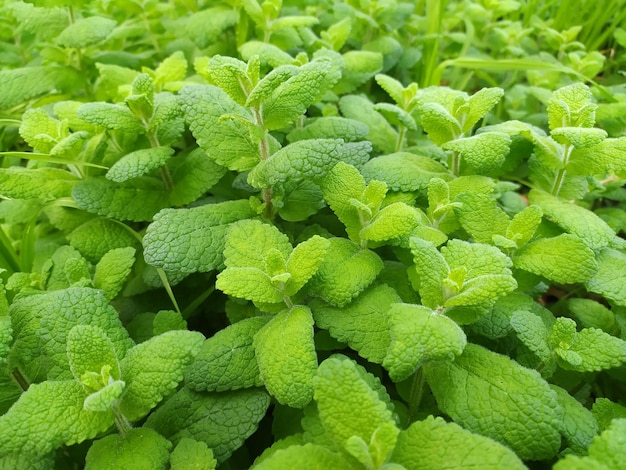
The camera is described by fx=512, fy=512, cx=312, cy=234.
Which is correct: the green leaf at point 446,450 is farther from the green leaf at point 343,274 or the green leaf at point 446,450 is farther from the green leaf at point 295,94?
the green leaf at point 295,94

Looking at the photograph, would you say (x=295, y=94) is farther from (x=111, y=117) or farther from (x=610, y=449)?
(x=610, y=449)

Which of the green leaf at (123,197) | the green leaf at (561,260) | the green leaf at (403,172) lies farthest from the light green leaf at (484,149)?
the green leaf at (123,197)

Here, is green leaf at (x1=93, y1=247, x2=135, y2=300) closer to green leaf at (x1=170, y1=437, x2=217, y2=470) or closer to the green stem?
green leaf at (x1=170, y1=437, x2=217, y2=470)

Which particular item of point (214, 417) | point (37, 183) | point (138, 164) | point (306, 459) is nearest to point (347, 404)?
point (306, 459)

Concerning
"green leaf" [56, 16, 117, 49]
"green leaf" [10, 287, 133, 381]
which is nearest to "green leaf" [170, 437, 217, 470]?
"green leaf" [10, 287, 133, 381]

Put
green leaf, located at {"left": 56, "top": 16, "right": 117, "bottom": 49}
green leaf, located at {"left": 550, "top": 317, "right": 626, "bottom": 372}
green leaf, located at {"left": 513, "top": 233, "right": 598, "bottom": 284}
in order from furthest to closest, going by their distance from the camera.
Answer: green leaf, located at {"left": 56, "top": 16, "right": 117, "bottom": 49}
green leaf, located at {"left": 513, "top": 233, "right": 598, "bottom": 284}
green leaf, located at {"left": 550, "top": 317, "right": 626, "bottom": 372}

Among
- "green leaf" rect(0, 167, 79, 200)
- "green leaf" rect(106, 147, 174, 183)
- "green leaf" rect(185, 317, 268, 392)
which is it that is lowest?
"green leaf" rect(185, 317, 268, 392)

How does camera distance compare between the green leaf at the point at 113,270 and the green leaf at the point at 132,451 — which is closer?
the green leaf at the point at 132,451
